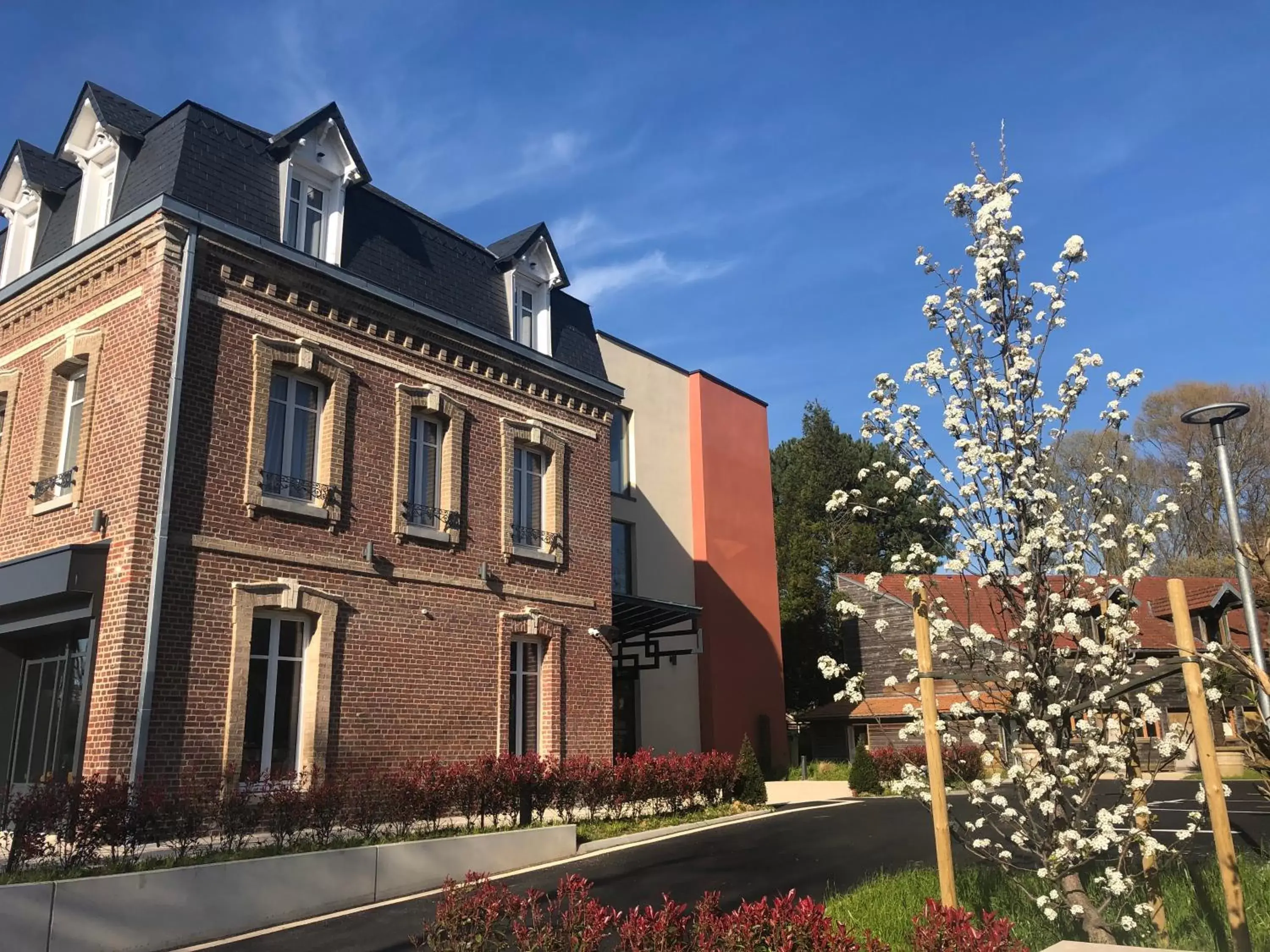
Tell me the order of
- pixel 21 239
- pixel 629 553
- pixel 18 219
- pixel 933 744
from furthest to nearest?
1. pixel 629 553
2. pixel 18 219
3. pixel 21 239
4. pixel 933 744

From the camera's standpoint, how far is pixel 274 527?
12594mm

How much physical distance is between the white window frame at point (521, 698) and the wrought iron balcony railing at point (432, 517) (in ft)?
7.45

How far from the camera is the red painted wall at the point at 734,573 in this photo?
25688 millimetres

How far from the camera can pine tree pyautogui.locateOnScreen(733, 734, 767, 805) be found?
18.4m

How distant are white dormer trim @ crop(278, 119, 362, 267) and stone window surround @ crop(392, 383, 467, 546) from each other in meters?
2.34

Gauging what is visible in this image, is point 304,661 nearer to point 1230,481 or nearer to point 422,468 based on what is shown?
point 422,468

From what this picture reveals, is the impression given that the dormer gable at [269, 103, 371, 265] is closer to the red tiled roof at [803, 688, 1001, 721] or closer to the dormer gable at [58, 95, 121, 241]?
the dormer gable at [58, 95, 121, 241]

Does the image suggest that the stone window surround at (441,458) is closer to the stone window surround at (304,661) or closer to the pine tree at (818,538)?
the stone window surround at (304,661)

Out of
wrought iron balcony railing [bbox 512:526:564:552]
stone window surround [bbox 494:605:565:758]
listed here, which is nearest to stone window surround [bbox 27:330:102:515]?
stone window surround [bbox 494:605:565:758]

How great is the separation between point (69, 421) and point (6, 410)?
1560 millimetres

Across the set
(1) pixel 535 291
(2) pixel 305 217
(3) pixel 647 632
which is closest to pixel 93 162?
(2) pixel 305 217

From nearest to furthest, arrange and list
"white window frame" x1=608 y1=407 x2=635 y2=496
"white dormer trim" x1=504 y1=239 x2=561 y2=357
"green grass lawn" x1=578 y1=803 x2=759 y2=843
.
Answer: "green grass lawn" x1=578 y1=803 x2=759 y2=843, "white dormer trim" x1=504 y1=239 x2=561 y2=357, "white window frame" x1=608 y1=407 x2=635 y2=496

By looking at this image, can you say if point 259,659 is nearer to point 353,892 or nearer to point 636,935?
point 353,892

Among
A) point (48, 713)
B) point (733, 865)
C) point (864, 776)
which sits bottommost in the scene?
point (733, 865)
